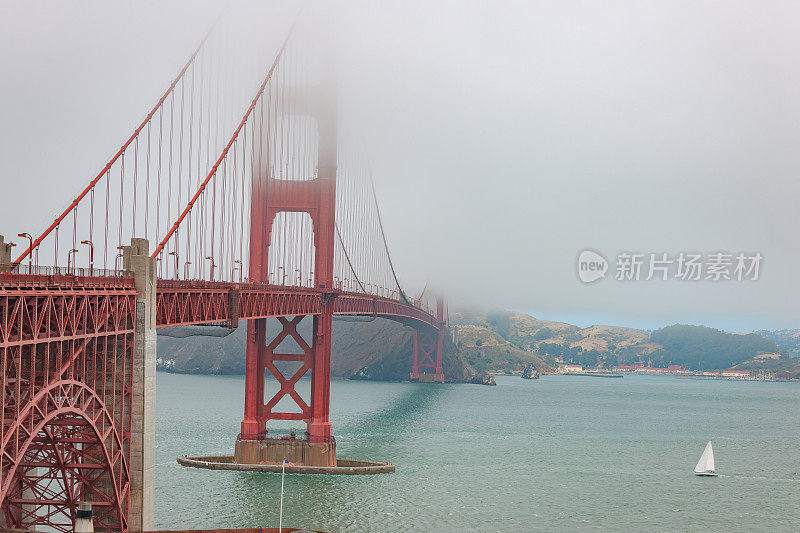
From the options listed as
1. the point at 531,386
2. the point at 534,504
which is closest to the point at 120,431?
the point at 534,504

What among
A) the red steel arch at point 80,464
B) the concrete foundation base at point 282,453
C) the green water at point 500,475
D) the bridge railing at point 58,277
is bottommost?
the green water at point 500,475

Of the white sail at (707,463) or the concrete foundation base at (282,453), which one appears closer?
the concrete foundation base at (282,453)

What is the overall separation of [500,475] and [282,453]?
12709mm

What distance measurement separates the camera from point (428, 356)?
6486 inches

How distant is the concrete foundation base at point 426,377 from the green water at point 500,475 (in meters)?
49.8

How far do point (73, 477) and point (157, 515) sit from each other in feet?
42.9

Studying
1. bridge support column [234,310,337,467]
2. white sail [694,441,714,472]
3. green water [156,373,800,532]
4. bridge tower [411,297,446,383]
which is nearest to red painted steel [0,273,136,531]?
green water [156,373,800,532]

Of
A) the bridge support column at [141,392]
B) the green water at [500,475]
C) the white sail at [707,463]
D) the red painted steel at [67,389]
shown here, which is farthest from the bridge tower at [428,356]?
the red painted steel at [67,389]

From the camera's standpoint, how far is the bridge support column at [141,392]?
98.4 ft

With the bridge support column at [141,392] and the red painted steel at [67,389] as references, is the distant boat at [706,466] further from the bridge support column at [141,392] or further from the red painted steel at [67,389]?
the red painted steel at [67,389]

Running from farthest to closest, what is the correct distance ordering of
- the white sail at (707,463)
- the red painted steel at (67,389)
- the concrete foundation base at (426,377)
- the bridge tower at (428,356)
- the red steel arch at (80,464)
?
the concrete foundation base at (426,377) → the bridge tower at (428,356) → the white sail at (707,463) → the red steel arch at (80,464) → the red painted steel at (67,389)

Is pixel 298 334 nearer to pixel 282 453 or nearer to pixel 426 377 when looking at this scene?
pixel 282 453

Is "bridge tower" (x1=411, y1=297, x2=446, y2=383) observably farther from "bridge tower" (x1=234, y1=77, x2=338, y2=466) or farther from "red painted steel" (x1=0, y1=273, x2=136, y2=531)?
"red painted steel" (x1=0, y1=273, x2=136, y2=531)

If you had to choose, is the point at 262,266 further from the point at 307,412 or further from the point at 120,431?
the point at 120,431
